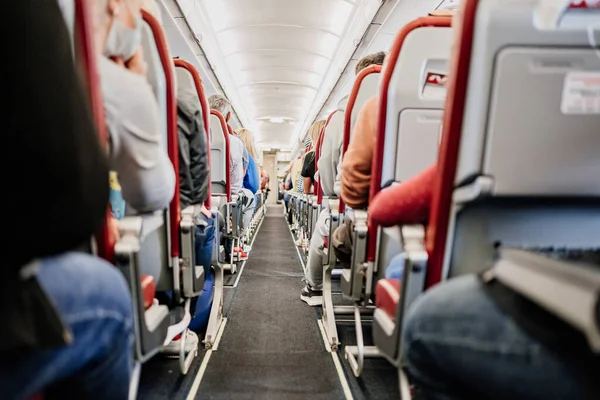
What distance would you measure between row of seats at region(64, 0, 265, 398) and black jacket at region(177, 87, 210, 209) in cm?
9

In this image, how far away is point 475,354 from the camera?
61cm

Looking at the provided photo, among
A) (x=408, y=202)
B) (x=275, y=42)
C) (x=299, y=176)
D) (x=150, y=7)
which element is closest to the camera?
(x=408, y=202)

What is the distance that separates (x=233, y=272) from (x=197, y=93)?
8.10ft

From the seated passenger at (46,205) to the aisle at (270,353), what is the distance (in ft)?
4.53

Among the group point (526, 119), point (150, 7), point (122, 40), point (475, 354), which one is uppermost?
point (150, 7)

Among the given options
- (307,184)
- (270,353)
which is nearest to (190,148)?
(270,353)

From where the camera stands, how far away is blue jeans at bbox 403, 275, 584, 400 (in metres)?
0.57

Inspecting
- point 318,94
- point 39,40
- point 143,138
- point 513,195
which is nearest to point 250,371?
point 143,138

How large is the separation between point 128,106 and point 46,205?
1.55 ft

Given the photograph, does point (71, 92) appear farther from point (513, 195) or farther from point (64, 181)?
point (513, 195)

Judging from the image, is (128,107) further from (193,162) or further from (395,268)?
(395,268)

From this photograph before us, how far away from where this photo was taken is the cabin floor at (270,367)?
69.7 inches

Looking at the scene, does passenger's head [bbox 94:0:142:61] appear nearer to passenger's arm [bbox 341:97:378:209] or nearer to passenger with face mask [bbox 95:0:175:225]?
passenger with face mask [bbox 95:0:175:225]

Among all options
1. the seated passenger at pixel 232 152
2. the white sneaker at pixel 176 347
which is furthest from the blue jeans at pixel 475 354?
the seated passenger at pixel 232 152
